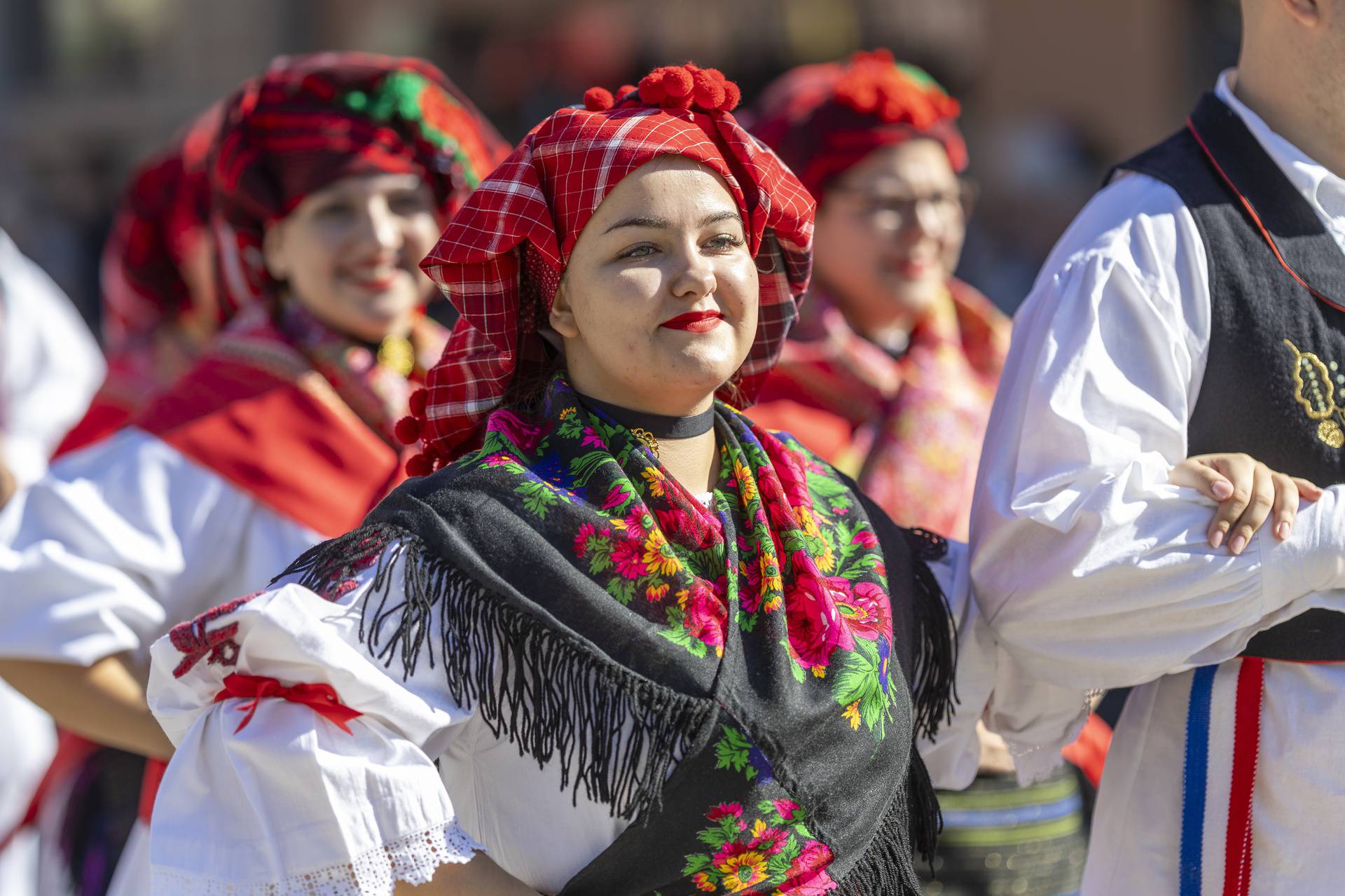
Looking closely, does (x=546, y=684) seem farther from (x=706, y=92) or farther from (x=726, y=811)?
(x=706, y=92)

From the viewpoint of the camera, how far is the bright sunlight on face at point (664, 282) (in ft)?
7.14

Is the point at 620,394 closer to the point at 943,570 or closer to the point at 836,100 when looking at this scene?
the point at 943,570

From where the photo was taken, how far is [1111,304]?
93.7 inches

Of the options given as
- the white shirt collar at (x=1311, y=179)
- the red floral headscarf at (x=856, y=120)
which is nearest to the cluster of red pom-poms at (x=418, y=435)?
the white shirt collar at (x=1311, y=179)

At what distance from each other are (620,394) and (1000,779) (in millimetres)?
1396

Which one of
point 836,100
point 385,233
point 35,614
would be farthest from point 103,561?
point 836,100

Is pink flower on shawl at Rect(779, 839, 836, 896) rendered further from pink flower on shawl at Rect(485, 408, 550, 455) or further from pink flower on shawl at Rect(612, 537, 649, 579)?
pink flower on shawl at Rect(485, 408, 550, 455)

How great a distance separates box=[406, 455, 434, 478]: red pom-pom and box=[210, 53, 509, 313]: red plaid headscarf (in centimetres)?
103

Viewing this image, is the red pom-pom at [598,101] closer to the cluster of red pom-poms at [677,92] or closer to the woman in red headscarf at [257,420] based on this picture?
the cluster of red pom-poms at [677,92]

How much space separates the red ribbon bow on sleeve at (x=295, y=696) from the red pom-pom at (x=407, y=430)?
0.56 meters

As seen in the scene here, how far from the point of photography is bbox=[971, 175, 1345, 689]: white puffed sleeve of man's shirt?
224cm

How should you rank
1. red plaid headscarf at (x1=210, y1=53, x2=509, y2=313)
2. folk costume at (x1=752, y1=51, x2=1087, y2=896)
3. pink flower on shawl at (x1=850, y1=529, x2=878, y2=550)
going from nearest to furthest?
pink flower on shawl at (x1=850, y1=529, x2=878, y2=550) < red plaid headscarf at (x1=210, y1=53, x2=509, y2=313) < folk costume at (x1=752, y1=51, x2=1087, y2=896)

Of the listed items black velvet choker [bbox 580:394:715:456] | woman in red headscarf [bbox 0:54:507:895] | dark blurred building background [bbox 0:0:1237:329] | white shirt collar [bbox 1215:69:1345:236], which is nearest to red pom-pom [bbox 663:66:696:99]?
black velvet choker [bbox 580:394:715:456]

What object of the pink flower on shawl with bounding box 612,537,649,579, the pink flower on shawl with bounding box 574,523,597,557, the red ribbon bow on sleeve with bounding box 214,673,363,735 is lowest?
the red ribbon bow on sleeve with bounding box 214,673,363,735
